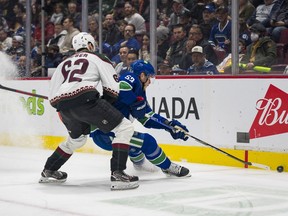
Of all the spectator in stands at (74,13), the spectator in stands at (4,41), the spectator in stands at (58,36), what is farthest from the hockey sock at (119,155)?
the spectator in stands at (4,41)

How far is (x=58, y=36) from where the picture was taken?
9781mm

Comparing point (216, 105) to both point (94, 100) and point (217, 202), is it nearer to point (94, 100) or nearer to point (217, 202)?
point (94, 100)

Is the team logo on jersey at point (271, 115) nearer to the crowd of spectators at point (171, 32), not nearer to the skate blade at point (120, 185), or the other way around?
the crowd of spectators at point (171, 32)

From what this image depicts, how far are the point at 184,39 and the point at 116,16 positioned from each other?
136 cm

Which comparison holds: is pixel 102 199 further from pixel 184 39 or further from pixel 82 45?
pixel 184 39

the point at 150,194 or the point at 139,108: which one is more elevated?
the point at 139,108

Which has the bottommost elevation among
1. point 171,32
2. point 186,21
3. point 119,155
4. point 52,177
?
point 52,177

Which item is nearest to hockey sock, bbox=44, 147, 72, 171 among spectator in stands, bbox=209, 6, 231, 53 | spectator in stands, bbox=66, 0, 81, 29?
spectator in stands, bbox=209, 6, 231, 53

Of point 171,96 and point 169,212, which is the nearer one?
point 169,212

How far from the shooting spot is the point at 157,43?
314 inches

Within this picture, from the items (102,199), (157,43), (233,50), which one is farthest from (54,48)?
(102,199)

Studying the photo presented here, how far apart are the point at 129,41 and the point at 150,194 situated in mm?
3862

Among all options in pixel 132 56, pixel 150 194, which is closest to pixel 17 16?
pixel 132 56

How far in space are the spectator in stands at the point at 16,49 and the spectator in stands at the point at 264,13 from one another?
4.04 meters
